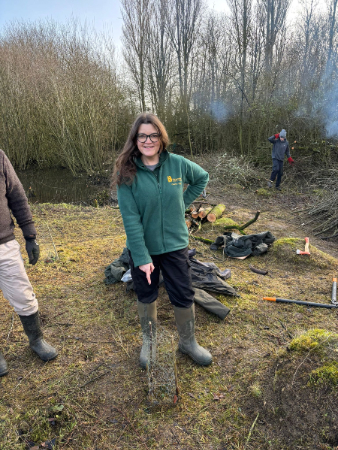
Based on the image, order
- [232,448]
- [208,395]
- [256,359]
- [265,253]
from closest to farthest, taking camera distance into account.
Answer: [232,448] < [208,395] < [256,359] < [265,253]

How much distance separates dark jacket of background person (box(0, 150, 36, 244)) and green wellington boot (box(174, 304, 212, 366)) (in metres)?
1.37

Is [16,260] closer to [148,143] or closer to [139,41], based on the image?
[148,143]

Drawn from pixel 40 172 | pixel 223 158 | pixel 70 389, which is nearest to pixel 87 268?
pixel 70 389

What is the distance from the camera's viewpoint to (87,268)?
13.8ft

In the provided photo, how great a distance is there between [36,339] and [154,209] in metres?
1.56

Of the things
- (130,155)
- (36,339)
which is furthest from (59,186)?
(130,155)

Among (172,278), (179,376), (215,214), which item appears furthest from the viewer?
(215,214)

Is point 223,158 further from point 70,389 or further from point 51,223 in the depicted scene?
point 70,389

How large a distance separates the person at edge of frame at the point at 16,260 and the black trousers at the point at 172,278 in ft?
2.84

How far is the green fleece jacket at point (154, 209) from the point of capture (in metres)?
1.95

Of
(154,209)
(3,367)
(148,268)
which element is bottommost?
(3,367)

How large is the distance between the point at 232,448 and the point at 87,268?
2.98 meters

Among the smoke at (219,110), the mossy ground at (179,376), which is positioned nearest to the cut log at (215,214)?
the mossy ground at (179,376)

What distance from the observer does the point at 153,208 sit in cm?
198
